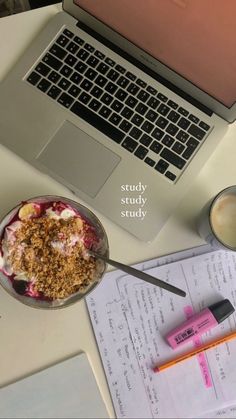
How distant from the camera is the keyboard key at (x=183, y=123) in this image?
2.42 ft

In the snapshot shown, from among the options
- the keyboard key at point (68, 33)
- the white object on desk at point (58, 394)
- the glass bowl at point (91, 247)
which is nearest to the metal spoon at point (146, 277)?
the glass bowl at point (91, 247)

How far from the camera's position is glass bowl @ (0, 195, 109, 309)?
2.18ft

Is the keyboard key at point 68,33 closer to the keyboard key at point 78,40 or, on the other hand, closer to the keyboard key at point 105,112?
the keyboard key at point 78,40

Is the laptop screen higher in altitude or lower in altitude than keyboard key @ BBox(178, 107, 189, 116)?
higher

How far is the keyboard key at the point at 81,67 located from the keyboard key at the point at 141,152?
5.7 inches

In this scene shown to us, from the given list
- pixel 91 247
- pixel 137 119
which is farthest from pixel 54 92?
pixel 91 247

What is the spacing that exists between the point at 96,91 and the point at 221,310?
37 cm

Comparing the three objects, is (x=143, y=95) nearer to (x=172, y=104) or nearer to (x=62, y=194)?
(x=172, y=104)

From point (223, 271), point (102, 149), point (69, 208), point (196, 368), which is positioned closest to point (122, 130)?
point (102, 149)

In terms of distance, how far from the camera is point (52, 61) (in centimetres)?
74

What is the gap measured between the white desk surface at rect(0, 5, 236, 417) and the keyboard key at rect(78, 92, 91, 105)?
0.12 meters

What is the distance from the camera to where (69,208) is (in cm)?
69

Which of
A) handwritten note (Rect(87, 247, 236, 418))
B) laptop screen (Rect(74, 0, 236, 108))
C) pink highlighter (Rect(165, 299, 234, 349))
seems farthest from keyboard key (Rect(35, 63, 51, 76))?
pink highlighter (Rect(165, 299, 234, 349))

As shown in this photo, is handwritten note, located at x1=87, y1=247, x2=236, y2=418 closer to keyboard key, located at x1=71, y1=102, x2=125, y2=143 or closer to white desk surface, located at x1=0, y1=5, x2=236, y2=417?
white desk surface, located at x1=0, y1=5, x2=236, y2=417
